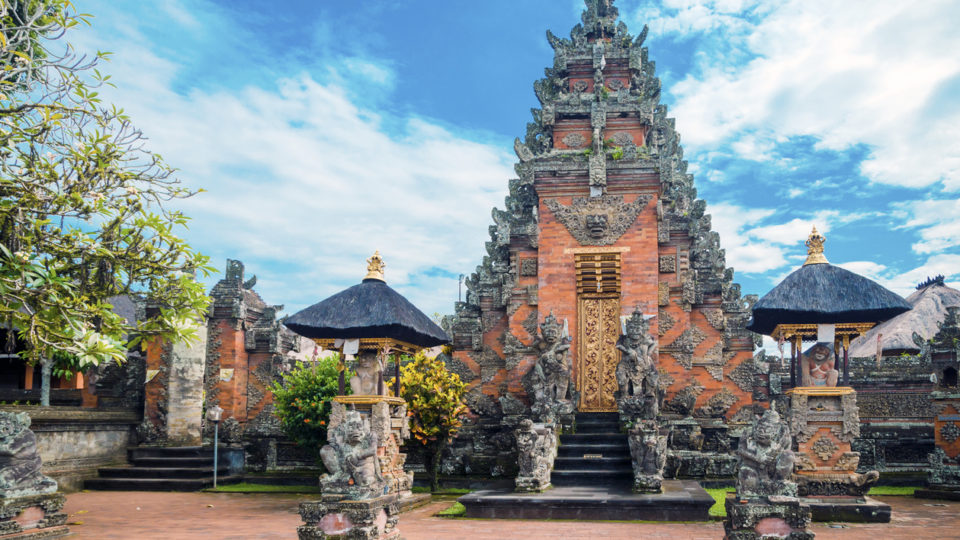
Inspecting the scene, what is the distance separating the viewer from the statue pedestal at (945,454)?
13.1m

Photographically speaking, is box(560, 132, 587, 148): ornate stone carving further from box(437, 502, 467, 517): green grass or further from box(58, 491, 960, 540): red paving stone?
box(437, 502, 467, 517): green grass

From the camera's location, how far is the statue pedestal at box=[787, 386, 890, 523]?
35.0 feet

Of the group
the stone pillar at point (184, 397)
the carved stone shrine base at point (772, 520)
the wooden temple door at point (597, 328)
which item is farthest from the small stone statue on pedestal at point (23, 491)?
the wooden temple door at point (597, 328)

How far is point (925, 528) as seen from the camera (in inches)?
390

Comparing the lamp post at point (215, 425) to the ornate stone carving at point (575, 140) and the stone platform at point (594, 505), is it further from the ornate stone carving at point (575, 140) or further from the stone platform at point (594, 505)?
the ornate stone carving at point (575, 140)

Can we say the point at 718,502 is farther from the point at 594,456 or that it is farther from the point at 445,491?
the point at 445,491

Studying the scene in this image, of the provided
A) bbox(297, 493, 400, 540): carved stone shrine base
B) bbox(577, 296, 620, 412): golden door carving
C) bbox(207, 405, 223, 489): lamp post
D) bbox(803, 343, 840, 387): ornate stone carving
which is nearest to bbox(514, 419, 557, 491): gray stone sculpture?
bbox(577, 296, 620, 412): golden door carving

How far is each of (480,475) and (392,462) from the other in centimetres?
311

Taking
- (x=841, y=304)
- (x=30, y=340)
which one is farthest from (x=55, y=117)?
(x=841, y=304)

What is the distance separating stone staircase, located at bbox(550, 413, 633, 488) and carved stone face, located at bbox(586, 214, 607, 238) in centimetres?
361

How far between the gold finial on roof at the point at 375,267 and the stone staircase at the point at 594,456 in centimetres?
432

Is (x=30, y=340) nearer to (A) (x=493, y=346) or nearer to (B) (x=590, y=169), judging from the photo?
(A) (x=493, y=346)

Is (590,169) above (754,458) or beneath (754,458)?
above

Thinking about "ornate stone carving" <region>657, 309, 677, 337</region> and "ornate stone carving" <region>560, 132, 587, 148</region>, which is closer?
"ornate stone carving" <region>657, 309, 677, 337</region>
